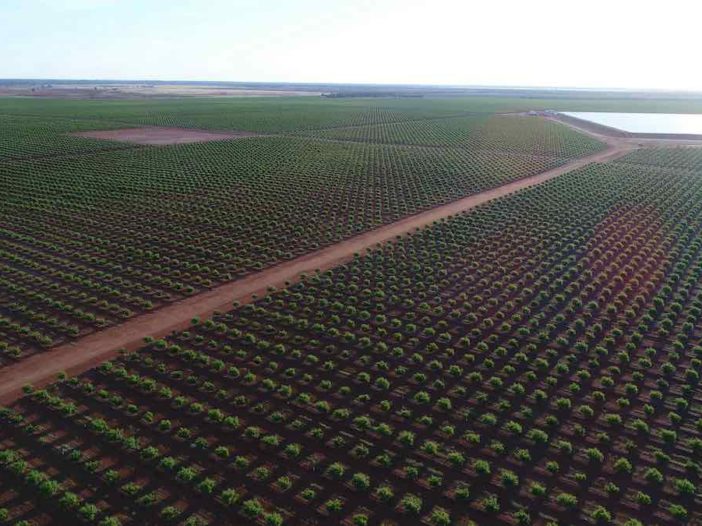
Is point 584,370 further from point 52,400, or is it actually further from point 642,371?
point 52,400

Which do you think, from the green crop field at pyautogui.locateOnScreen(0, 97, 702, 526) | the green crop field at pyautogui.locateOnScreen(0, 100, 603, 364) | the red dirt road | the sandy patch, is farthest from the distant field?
the sandy patch

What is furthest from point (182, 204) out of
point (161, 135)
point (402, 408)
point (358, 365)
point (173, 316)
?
point (161, 135)

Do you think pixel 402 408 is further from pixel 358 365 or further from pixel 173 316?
pixel 173 316

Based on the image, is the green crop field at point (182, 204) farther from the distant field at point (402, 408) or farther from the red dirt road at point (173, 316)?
the distant field at point (402, 408)

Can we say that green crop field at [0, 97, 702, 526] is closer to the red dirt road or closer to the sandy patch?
the red dirt road

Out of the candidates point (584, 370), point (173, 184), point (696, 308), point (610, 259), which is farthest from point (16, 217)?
point (696, 308)

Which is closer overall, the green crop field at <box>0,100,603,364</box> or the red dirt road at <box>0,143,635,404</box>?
the red dirt road at <box>0,143,635,404</box>
